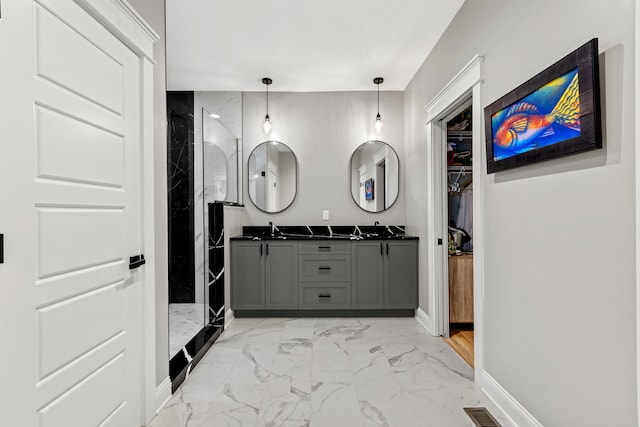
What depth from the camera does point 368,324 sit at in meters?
3.71

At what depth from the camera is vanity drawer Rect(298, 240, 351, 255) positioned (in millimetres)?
3955

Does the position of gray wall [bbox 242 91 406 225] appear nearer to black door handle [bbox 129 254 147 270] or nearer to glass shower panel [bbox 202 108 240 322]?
glass shower panel [bbox 202 108 240 322]

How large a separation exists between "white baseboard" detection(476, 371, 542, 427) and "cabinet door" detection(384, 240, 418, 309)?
158cm

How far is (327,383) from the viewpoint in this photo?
2.40 meters

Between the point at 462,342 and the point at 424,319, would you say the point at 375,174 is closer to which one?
the point at 424,319

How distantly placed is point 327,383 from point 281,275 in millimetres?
1688

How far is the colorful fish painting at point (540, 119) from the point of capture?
4.65ft

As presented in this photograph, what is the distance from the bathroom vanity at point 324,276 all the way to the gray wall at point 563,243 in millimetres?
1688

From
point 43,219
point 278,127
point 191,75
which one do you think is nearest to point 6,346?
point 43,219

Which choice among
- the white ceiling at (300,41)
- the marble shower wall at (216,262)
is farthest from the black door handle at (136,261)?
the white ceiling at (300,41)

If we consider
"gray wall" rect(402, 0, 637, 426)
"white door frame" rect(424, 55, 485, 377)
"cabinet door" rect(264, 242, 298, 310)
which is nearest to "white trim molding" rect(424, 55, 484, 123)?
"white door frame" rect(424, 55, 485, 377)

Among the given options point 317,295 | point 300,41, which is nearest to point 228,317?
point 317,295

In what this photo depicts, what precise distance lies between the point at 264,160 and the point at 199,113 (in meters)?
0.99

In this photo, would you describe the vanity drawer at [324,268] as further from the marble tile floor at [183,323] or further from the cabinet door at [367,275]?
the marble tile floor at [183,323]
